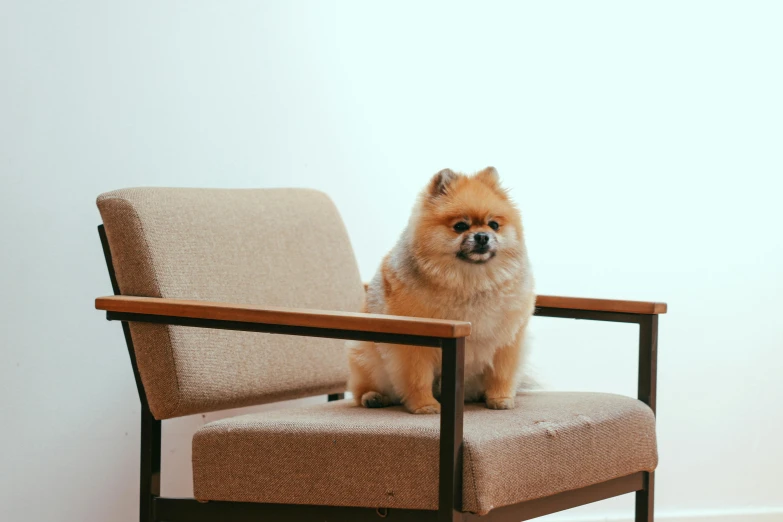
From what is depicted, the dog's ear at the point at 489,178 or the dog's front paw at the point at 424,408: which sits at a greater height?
the dog's ear at the point at 489,178

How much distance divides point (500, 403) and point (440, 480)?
439 mm

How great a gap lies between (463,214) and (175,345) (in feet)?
2.21

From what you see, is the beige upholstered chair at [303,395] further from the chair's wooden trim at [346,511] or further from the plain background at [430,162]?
the plain background at [430,162]

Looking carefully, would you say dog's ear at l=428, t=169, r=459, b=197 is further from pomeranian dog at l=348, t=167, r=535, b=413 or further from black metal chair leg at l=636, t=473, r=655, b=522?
black metal chair leg at l=636, t=473, r=655, b=522

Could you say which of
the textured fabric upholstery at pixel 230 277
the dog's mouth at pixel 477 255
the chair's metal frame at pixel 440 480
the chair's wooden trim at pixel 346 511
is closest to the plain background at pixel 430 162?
the textured fabric upholstery at pixel 230 277

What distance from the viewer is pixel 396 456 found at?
5.44ft

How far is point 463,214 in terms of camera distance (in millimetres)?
1979

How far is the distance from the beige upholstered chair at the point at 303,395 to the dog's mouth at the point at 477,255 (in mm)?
309

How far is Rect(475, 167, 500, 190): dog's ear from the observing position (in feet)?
6.79

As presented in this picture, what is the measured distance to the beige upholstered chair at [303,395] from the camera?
1654mm

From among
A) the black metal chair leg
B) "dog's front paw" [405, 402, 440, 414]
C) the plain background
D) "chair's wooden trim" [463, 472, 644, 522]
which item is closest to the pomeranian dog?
"dog's front paw" [405, 402, 440, 414]

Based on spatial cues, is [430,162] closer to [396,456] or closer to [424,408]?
[424,408]

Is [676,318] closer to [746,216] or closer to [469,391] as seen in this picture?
[746,216]

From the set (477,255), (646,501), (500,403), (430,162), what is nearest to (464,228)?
(477,255)
